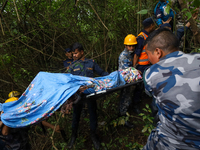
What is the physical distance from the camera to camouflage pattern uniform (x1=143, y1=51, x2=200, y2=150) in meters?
0.87

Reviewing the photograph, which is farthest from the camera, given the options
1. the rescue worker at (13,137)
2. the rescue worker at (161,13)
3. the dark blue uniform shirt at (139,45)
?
the rescue worker at (161,13)

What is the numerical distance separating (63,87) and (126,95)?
1.68 meters

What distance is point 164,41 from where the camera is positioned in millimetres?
1203

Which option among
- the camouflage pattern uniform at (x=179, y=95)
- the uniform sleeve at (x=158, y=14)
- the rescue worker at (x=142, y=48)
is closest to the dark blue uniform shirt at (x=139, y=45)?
the rescue worker at (x=142, y=48)

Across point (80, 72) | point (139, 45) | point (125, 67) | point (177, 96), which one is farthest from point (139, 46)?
point (177, 96)

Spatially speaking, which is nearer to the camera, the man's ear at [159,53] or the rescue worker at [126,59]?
the man's ear at [159,53]

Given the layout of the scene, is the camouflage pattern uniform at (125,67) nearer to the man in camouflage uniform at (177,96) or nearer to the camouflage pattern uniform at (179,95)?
the man in camouflage uniform at (177,96)

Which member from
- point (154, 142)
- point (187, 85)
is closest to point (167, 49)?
point (187, 85)

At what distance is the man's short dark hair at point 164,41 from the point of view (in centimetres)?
119

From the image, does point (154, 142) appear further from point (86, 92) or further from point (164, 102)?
point (86, 92)

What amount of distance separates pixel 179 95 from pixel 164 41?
559 mm

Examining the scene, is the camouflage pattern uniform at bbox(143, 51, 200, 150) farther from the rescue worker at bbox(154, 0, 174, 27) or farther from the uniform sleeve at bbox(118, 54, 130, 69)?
the rescue worker at bbox(154, 0, 174, 27)

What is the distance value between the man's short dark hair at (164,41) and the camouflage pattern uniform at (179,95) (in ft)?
0.49

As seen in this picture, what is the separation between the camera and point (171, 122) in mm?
1025
